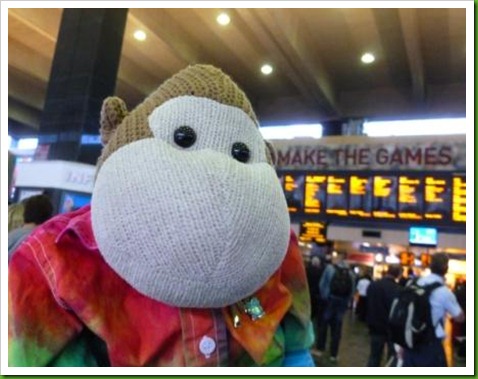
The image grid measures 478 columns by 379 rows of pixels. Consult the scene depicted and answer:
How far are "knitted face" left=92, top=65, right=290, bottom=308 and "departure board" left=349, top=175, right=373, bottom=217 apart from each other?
5.42 meters

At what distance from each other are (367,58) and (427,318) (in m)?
6.29

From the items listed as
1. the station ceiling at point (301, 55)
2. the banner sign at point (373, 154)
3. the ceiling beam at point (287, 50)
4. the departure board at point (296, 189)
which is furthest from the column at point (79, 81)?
the departure board at point (296, 189)

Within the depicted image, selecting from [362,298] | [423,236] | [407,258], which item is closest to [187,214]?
[423,236]

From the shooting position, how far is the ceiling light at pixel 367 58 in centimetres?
795

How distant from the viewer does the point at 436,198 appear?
5559mm

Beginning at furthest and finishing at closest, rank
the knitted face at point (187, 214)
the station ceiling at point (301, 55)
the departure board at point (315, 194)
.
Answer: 1. the station ceiling at point (301, 55)
2. the departure board at point (315, 194)
3. the knitted face at point (187, 214)

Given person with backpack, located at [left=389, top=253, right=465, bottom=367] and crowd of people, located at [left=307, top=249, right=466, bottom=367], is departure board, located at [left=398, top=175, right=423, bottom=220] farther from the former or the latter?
person with backpack, located at [left=389, top=253, right=465, bottom=367]

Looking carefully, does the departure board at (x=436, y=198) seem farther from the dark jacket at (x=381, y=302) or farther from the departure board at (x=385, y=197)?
the dark jacket at (x=381, y=302)

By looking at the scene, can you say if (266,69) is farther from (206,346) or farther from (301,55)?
(206,346)

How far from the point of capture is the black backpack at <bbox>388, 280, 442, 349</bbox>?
277cm

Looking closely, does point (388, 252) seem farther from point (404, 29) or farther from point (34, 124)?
point (34, 124)

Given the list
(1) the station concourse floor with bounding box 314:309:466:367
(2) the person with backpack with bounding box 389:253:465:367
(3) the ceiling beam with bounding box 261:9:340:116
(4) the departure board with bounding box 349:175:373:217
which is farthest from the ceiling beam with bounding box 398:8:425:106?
(1) the station concourse floor with bounding box 314:309:466:367

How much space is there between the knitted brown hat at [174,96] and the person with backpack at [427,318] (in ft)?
7.74

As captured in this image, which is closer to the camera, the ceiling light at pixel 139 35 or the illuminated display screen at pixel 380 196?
the illuminated display screen at pixel 380 196
